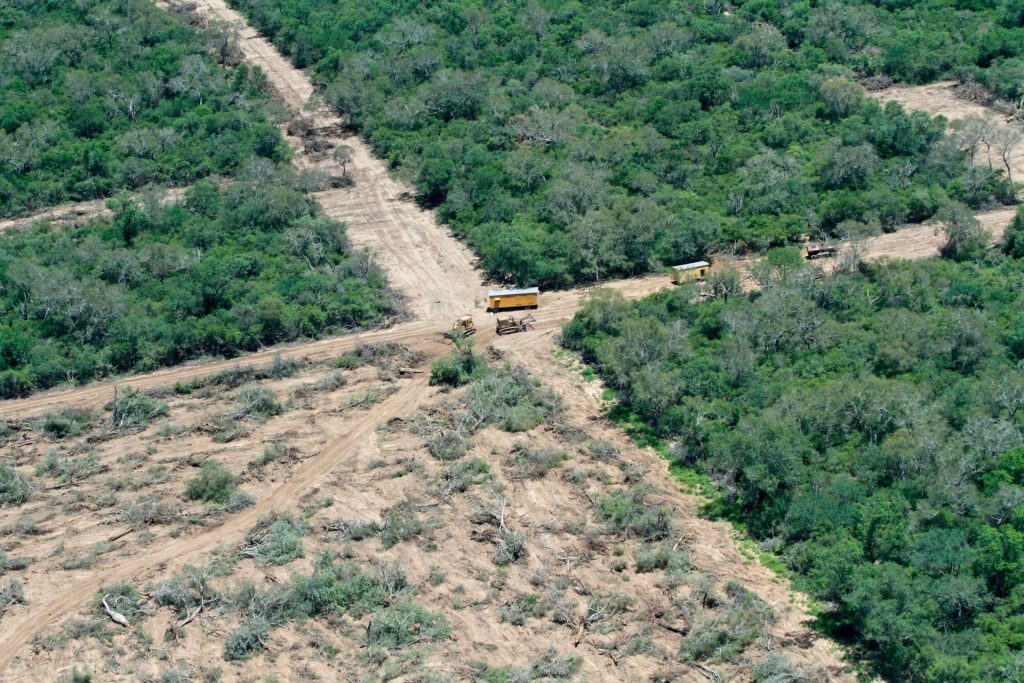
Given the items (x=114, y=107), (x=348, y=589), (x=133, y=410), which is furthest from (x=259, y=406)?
(x=114, y=107)

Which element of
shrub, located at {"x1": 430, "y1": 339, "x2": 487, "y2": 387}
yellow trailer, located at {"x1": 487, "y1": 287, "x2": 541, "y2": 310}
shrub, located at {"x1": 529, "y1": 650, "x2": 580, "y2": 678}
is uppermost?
yellow trailer, located at {"x1": 487, "y1": 287, "x2": 541, "y2": 310}

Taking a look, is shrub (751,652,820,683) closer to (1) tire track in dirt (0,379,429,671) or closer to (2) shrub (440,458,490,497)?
(2) shrub (440,458,490,497)

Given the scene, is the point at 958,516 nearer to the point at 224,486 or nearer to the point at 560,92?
the point at 224,486

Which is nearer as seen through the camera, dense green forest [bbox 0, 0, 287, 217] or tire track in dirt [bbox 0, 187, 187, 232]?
tire track in dirt [bbox 0, 187, 187, 232]

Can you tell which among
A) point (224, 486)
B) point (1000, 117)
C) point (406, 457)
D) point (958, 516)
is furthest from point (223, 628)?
point (1000, 117)

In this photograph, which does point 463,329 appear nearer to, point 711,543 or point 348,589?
point 711,543

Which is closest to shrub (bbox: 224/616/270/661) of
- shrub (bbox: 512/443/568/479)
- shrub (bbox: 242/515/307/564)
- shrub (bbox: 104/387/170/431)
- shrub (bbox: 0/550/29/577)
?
shrub (bbox: 242/515/307/564)

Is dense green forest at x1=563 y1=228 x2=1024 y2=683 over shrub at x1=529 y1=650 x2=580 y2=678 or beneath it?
over
